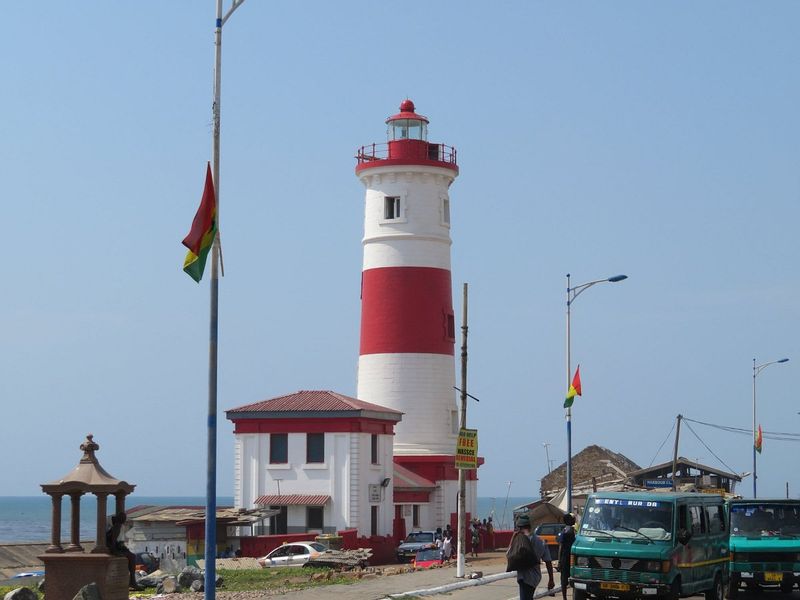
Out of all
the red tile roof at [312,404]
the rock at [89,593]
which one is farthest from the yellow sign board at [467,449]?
the red tile roof at [312,404]

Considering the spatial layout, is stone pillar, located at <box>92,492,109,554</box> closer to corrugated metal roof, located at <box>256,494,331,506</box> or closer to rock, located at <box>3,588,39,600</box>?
rock, located at <box>3,588,39,600</box>

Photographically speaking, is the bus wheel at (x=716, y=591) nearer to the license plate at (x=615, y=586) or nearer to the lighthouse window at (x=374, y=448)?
the license plate at (x=615, y=586)

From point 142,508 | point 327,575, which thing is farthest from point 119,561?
point 142,508

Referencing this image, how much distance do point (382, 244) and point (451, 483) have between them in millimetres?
10352

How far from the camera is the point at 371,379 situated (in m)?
53.1

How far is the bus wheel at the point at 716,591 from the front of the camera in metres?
25.3

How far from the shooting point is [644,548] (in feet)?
76.1

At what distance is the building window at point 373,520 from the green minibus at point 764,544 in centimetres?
2198

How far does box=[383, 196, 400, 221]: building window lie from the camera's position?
5381 centimetres

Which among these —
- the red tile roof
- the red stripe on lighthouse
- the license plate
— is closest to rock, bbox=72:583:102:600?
the license plate

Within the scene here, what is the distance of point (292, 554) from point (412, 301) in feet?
47.8

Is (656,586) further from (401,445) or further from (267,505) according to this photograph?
(401,445)

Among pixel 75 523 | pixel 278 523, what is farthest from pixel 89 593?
pixel 278 523

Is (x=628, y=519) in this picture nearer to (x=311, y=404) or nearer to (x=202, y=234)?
(x=202, y=234)
